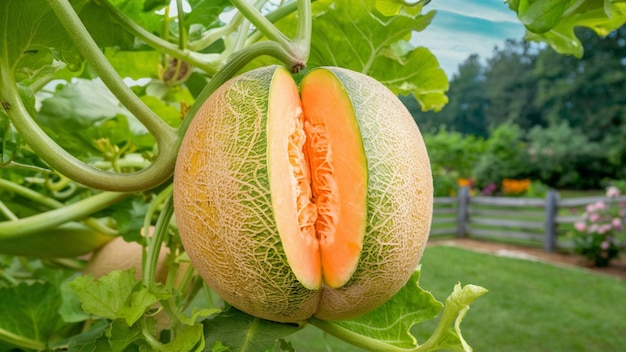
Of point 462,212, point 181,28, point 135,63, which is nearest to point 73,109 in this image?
point 135,63

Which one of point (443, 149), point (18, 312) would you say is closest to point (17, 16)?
point (18, 312)

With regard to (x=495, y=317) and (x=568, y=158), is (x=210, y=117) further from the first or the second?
(x=568, y=158)

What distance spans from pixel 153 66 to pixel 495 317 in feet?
14.0

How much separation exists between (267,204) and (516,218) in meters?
9.81

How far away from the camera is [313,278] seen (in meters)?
0.33

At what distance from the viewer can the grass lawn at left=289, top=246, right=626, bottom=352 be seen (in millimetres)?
3895

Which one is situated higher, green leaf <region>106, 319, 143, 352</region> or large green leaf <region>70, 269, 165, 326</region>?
large green leaf <region>70, 269, 165, 326</region>

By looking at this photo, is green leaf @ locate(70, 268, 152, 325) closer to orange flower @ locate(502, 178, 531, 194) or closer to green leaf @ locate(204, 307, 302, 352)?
green leaf @ locate(204, 307, 302, 352)

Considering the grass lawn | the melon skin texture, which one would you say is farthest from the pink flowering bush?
the melon skin texture

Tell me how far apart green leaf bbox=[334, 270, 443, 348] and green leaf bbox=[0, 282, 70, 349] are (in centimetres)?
38

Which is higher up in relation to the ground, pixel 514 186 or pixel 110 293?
pixel 110 293

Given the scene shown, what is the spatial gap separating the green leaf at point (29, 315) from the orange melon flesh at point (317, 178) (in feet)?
1.49

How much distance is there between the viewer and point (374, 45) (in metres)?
0.54

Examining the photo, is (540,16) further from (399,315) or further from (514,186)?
(514,186)
